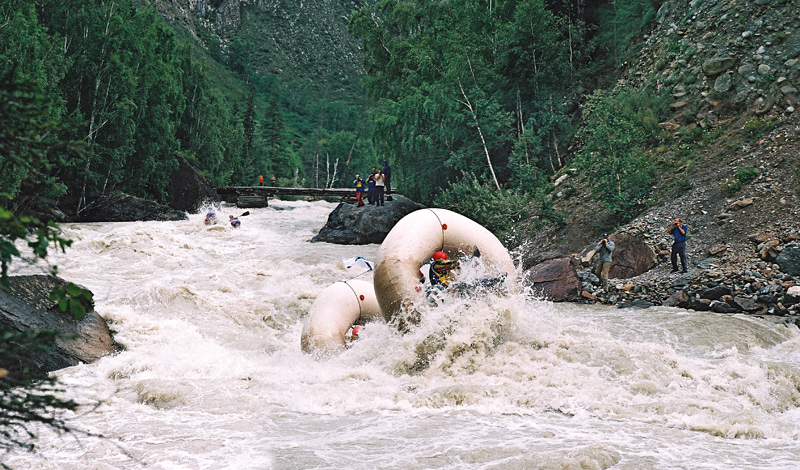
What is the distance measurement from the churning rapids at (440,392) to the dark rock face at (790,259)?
2.48m

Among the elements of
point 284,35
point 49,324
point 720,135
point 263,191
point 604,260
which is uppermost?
point 284,35

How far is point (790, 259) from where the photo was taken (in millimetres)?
13203

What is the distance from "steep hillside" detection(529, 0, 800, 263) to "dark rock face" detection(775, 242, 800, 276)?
2.81ft

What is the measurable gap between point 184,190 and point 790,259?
27.5 metres

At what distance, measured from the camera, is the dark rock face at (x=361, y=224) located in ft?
75.5

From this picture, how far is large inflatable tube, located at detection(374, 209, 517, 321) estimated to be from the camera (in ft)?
29.9

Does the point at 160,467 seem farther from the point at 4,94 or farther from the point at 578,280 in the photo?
the point at 578,280

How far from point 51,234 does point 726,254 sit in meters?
14.9

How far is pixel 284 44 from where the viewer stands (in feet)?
472

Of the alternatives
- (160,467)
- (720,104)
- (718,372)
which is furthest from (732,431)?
(720,104)

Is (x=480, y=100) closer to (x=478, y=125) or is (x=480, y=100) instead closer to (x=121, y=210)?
(x=478, y=125)

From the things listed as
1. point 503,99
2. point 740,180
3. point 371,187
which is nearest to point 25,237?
point 740,180

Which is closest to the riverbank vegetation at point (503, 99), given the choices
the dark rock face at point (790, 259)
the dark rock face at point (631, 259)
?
the dark rock face at point (631, 259)

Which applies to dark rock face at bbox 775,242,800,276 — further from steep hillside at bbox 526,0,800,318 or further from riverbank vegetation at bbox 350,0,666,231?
riverbank vegetation at bbox 350,0,666,231
